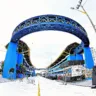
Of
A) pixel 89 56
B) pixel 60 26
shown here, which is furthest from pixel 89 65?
pixel 60 26

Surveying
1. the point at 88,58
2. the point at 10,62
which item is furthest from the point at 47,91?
the point at 88,58

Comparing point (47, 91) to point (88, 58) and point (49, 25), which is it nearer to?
point (49, 25)

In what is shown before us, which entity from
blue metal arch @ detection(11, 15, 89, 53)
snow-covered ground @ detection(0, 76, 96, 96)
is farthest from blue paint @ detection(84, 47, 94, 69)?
snow-covered ground @ detection(0, 76, 96, 96)

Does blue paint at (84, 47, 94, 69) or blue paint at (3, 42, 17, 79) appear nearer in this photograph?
blue paint at (3, 42, 17, 79)

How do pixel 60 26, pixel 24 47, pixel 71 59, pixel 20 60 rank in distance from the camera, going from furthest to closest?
1. pixel 24 47
2. pixel 71 59
3. pixel 20 60
4. pixel 60 26

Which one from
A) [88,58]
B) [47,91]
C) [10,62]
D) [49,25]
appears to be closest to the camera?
[47,91]

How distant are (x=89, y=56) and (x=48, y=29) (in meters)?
12.7

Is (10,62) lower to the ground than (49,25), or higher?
lower

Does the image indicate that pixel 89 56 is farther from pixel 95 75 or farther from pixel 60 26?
pixel 95 75

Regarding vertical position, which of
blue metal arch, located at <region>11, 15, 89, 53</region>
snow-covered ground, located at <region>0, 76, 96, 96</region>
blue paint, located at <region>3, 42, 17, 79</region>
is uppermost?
blue metal arch, located at <region>11, 15, 89, 53</region>

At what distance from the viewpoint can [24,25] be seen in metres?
47.5

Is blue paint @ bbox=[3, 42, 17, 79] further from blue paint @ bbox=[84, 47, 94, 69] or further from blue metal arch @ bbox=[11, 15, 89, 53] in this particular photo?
blue paint @ bbox=[84, 47, 94, 69]

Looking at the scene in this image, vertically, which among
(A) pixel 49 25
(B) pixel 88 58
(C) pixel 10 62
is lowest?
(C) pixel 10 62

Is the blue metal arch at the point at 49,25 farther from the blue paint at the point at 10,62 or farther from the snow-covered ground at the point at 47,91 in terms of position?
the snow-covered ground at the point at 47,91
